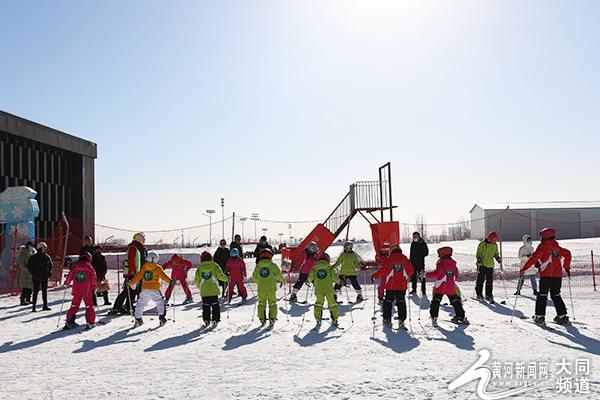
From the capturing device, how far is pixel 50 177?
35781 mm

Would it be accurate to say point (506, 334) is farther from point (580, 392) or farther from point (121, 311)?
point (121, 311)

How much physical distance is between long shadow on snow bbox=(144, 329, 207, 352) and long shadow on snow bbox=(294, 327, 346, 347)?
69.3 inches

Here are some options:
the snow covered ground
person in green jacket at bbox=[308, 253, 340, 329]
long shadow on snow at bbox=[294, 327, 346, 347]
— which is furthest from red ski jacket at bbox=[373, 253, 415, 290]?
long shadow on snow at bbox=[294, 327, 346, 347]

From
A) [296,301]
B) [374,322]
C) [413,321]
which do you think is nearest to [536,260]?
[413,321]

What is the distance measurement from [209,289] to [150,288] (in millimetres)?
1150

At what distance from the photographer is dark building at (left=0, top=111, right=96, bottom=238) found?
1237 inches

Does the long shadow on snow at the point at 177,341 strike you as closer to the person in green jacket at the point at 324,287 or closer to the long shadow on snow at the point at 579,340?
the person in green jacket at the point at 324,287

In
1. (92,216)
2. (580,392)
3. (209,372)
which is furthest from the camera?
(92,216)

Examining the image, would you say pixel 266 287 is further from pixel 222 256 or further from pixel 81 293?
pixel 222 256

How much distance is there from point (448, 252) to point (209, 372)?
5391 millimetres

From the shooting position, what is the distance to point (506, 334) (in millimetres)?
8531

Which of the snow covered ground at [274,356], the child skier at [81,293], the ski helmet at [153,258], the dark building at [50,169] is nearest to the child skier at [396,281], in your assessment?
the snow covered ground at [274,356]

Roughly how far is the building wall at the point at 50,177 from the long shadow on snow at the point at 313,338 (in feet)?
93.0

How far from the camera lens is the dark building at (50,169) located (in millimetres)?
31431
